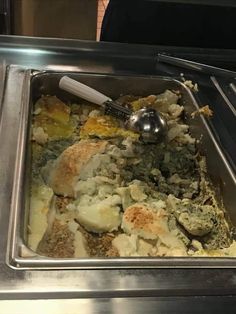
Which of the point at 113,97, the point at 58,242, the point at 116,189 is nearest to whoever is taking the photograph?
the point at 58,242

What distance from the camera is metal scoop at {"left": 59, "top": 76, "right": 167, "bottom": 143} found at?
1.15 meters

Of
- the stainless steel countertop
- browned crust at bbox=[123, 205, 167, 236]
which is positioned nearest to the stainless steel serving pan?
the stainless steel countertop

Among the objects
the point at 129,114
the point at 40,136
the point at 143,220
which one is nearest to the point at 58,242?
the point at 143,220

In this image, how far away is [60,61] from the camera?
1.29 meters

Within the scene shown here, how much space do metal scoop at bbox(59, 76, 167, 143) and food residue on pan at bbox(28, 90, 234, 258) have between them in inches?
0.9

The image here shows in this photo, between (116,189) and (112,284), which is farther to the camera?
(116,189)

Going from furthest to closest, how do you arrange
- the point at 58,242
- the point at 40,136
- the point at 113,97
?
the point at 113,97, the point at 40,136, the point at 58,242

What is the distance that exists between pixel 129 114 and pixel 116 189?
10.4 inches

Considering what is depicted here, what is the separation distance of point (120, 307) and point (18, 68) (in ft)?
2.51

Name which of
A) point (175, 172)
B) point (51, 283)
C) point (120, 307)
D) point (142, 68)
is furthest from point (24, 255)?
point (142, 68)

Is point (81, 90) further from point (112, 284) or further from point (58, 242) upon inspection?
point (112, 284)

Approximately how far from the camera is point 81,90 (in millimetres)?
1188

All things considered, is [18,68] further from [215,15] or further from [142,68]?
[215,15]

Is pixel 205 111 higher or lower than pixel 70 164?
higher
